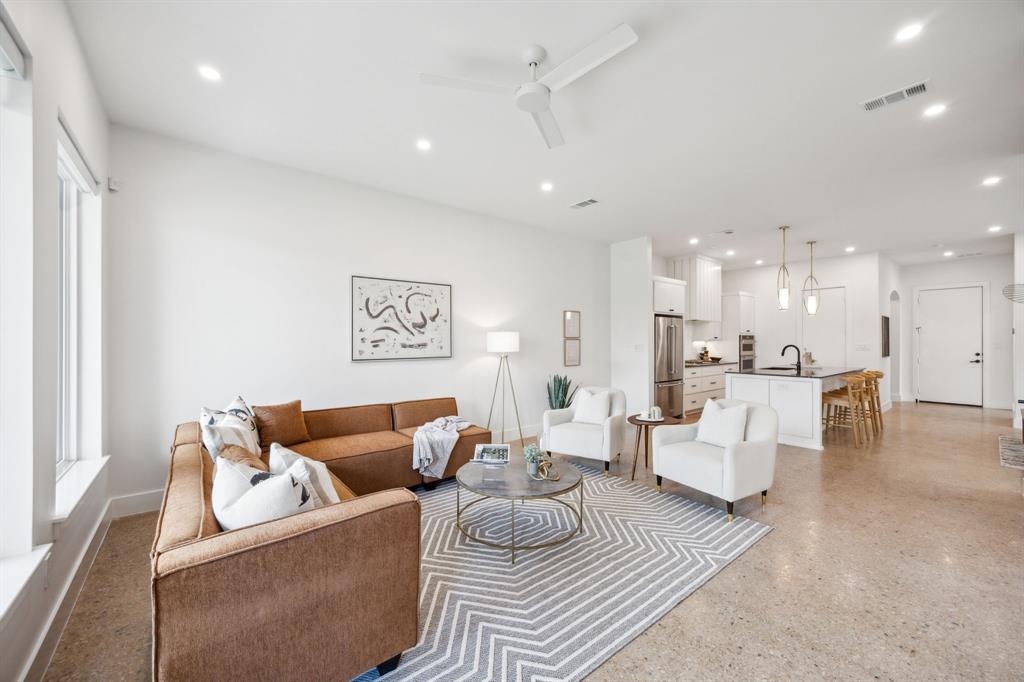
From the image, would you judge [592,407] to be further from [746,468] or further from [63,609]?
[63,609]

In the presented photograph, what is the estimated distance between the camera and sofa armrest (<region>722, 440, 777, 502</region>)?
9.62ft

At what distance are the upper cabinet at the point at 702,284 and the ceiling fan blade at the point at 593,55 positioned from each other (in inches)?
233

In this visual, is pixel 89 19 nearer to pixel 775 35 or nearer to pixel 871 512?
pixel 775 35

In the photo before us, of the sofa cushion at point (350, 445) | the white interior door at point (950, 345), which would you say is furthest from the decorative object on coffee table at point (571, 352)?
the white interior door at point (950, 345)

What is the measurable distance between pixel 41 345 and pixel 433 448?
248 centimetres

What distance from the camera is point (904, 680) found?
160 cm

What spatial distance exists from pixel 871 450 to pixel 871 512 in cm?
226

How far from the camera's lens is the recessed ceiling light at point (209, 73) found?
2455 millimetres

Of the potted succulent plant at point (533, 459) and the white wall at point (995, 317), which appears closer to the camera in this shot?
the potted succulent plant at point (533, 459)

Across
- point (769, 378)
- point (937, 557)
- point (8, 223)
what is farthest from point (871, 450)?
point (8, 223)

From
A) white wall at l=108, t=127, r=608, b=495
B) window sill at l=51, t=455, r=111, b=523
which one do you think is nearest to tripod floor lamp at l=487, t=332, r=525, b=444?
white wall at l=108, t=127, r=608, b=495

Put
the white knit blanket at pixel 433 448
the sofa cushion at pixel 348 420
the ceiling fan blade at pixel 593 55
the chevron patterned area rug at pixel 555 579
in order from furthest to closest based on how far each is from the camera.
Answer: the sofa cushion at pixel 348 420 < the white knit blanket at pixel 433 448 < the ceiling fan blade at pixel 593 55 < the chevron patterned area rug at pixel 555 579

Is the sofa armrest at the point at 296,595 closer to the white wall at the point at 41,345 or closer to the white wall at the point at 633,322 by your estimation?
the white wall at the point at 41,345

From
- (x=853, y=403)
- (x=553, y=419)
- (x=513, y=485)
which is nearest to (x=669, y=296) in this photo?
(x=853, y=403)
